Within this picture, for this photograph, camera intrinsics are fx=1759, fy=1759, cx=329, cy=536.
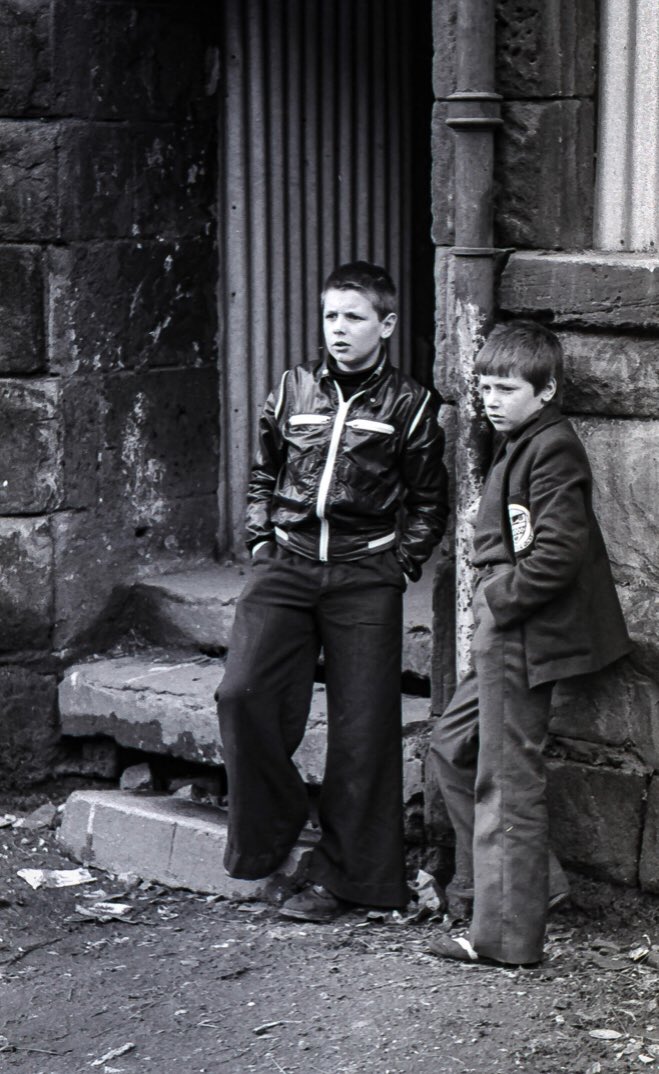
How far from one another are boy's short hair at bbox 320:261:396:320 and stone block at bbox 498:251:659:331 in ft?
1.11

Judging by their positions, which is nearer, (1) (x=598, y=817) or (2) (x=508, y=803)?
(2) (x=508, y=803)

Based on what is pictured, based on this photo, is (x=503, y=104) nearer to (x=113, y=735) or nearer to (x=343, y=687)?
(x=343, y=687)

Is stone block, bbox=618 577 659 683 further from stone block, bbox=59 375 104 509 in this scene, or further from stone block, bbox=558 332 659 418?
stone block, bbox=59 375 104 509

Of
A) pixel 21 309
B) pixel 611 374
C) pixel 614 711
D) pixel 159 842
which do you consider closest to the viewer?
pixel 611 374

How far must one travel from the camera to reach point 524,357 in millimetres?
4828

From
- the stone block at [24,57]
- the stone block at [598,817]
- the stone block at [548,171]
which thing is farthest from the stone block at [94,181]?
the stone block at [598,817]

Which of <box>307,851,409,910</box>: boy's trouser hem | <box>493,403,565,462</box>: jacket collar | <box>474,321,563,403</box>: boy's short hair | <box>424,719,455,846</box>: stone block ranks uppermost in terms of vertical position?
<box>474,321,563,403</box>: boy's short hair

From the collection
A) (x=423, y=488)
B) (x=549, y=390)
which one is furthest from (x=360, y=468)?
(x=549, y=390)

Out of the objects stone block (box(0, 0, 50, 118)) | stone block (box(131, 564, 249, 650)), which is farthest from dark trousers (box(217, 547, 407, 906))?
stone block (box(0, 0, 50, 118))

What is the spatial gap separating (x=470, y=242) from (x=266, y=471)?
3.11ft

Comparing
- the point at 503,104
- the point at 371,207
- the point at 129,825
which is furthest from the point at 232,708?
the point at 371,207

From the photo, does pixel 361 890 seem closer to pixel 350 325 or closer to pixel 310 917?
pixel 310 917

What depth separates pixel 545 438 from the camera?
481 cm

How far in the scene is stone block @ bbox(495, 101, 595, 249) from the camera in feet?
16.9
